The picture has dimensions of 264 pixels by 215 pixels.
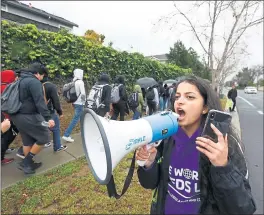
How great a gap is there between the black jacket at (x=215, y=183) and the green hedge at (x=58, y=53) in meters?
2.55

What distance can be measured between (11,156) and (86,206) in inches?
88.5

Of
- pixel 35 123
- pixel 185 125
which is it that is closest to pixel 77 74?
pixel 35 123

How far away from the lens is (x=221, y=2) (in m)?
10.4

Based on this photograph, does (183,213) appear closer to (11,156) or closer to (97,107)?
(97,107)

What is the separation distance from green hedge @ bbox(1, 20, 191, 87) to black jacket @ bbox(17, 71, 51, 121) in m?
2.26

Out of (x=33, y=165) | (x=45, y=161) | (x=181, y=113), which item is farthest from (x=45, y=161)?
(x=181, y=113)

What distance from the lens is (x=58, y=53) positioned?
6.73 m

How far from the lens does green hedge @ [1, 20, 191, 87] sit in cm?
551

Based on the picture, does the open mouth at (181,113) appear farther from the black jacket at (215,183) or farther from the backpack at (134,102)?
the backpack at (134,102)

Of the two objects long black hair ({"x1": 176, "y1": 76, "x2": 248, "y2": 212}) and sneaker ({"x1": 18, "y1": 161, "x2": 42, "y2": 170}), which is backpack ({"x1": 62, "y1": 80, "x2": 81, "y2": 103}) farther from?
long black hair ({"x1": 176, "y1": 76, "x2": 248, "y2": 212})

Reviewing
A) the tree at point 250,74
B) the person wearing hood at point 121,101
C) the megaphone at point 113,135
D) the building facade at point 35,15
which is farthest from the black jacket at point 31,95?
the tree at point 250,74

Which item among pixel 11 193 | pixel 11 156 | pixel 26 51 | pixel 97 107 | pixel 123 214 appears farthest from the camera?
pixel 26 51

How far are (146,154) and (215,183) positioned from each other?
1.35ft

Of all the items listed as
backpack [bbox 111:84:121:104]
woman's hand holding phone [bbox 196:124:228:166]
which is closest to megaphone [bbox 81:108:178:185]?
woman's hand holding phone [bbox 196:124:228:166]
